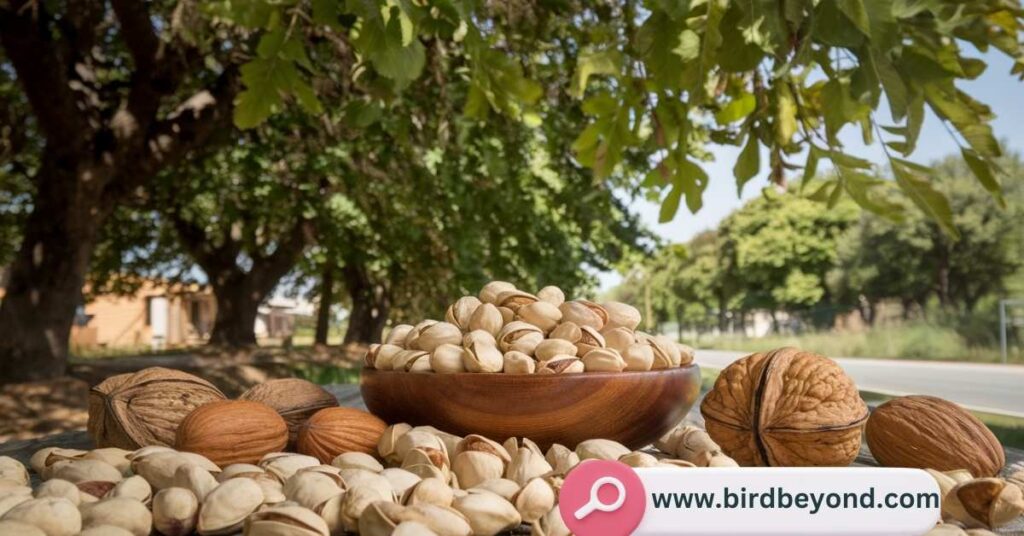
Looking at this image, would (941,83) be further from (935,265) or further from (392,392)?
(935,265)

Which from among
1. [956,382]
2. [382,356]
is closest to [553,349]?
[382,356]

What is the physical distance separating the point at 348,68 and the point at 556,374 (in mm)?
4270

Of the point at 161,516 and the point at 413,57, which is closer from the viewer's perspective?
the point at 161,516

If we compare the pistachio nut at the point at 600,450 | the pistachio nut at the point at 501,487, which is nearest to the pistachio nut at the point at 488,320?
the pistachio nut at the point at 600,450

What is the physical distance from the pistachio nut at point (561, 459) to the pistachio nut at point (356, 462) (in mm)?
289

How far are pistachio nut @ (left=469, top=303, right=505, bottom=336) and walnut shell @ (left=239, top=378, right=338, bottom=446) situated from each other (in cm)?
37

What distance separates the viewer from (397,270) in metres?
11.2

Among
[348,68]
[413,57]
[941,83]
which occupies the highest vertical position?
[348,68]

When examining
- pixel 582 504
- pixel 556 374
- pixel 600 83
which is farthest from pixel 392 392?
pixel 600 83

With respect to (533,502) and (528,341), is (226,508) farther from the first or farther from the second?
(528,341)

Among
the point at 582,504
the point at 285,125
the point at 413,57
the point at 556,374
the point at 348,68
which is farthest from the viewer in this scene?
the point at 285,125

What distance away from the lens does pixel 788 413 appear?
1435 mm

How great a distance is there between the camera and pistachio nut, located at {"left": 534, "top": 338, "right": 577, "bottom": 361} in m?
1.48

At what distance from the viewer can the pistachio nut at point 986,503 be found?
1.09 m
